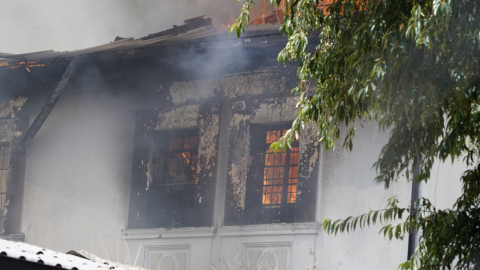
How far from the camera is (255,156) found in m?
8.98

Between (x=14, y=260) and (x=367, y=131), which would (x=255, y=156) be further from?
(x=14, y=260)

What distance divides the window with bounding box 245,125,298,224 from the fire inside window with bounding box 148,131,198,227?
0.98m

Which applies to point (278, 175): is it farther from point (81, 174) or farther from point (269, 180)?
point (81, 174)

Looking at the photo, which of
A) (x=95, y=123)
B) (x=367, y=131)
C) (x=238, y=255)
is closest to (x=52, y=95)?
(x=95, y=123)

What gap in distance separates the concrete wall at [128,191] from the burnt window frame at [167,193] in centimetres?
34

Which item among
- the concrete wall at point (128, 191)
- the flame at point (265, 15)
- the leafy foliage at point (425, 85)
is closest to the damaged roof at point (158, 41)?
the concrete wall at point (128, 191)

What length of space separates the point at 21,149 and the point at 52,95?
43.3 inches

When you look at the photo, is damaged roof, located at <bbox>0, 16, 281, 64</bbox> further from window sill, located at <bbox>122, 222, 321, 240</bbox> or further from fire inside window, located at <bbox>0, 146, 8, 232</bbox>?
window sill, located at <bbox>122, 222, 321, 240</bbox>

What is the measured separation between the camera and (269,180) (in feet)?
29.2

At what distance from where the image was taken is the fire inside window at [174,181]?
9242 millimetres

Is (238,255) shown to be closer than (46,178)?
Yes

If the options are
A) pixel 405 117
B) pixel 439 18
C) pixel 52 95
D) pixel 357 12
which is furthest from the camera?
pixel 52 95

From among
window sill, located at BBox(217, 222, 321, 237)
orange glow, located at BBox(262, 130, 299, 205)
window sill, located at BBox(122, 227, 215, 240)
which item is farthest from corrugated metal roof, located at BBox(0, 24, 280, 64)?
window sill, located at BBox(122, 227, 215, 240)

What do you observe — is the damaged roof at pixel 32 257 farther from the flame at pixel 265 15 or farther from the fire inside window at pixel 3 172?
the flame at pixel 265 15
